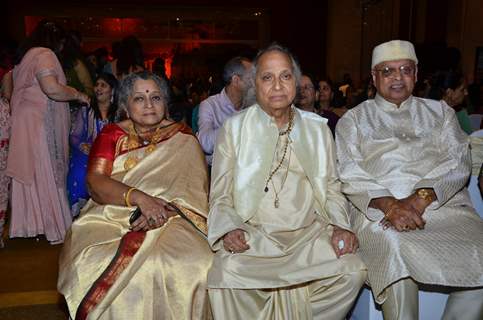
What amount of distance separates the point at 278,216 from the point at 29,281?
91.1 inches

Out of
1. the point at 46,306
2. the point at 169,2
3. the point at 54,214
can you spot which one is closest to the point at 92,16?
the point at 169,2

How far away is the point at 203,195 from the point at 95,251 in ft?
2.30

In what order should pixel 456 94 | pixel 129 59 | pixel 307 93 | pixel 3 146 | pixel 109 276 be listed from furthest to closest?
pixel 129 59 < pixel 456 94 < pixel 3 146 < pixel 307 93 < pixel 109 276

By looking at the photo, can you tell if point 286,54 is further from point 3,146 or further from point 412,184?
point 3,146

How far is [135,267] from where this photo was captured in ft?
8.46

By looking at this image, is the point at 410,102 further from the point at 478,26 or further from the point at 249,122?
the point at 478,26

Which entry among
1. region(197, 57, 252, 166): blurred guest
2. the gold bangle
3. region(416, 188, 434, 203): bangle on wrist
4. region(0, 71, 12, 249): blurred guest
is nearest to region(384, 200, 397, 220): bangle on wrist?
region(416, 188, 434, 203): bangle on wrist

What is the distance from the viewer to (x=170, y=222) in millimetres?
2865

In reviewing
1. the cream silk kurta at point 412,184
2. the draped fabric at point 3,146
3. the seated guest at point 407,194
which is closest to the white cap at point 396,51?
the seated guest at point 407,194

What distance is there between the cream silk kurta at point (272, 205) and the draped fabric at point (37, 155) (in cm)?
229

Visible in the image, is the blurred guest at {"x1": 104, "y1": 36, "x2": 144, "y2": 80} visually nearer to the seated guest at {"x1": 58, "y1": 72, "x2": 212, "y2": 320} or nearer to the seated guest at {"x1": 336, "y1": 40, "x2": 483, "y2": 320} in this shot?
the seated guest at {"x1": 58, "y1": 72, "x2": 212, "y2": 320}

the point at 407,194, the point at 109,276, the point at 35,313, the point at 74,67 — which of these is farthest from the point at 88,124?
the point at 407,194

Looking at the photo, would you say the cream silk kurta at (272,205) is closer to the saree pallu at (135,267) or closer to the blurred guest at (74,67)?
the saree pallu at (135,267)

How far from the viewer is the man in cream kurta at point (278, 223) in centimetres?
256
